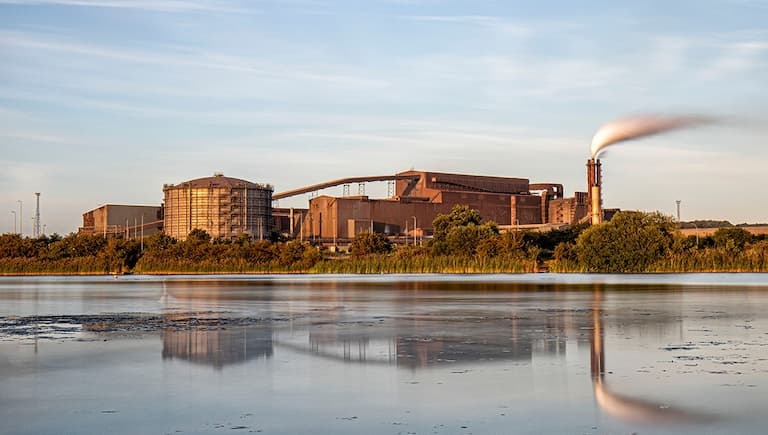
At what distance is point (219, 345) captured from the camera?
15.2 meters

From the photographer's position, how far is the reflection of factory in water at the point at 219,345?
1356 centimetres

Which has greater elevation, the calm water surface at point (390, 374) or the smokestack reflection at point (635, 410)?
the calm water surface at point (390, 374)

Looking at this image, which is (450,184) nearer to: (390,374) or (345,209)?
(345,209)

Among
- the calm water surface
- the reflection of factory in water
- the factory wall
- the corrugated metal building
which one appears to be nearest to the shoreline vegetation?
the corrugated metal building

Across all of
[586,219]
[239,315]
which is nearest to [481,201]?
[586,219]

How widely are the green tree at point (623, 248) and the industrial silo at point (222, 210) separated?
225 ft

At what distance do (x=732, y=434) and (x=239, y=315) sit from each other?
16324 mm

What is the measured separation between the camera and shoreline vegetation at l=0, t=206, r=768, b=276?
67000mm

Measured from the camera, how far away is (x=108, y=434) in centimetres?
806

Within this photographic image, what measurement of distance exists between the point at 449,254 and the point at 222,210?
2194 inches

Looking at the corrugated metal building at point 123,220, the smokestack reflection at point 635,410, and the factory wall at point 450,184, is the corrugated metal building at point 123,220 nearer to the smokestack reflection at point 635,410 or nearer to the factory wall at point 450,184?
the factory wall at point 450,184

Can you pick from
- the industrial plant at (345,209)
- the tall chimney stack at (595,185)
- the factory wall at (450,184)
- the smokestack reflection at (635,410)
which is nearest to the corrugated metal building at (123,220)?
the industrial plant at (345,209)

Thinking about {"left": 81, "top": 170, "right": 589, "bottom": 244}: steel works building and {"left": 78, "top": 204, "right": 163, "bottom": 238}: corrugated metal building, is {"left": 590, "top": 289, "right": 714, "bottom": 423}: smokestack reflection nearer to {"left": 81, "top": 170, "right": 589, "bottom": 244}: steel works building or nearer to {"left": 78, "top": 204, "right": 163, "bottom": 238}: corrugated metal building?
{"left": 81, "top": 170, "right": 589, "bottom": 244}: steel works building

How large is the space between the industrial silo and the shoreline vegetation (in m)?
12.0
